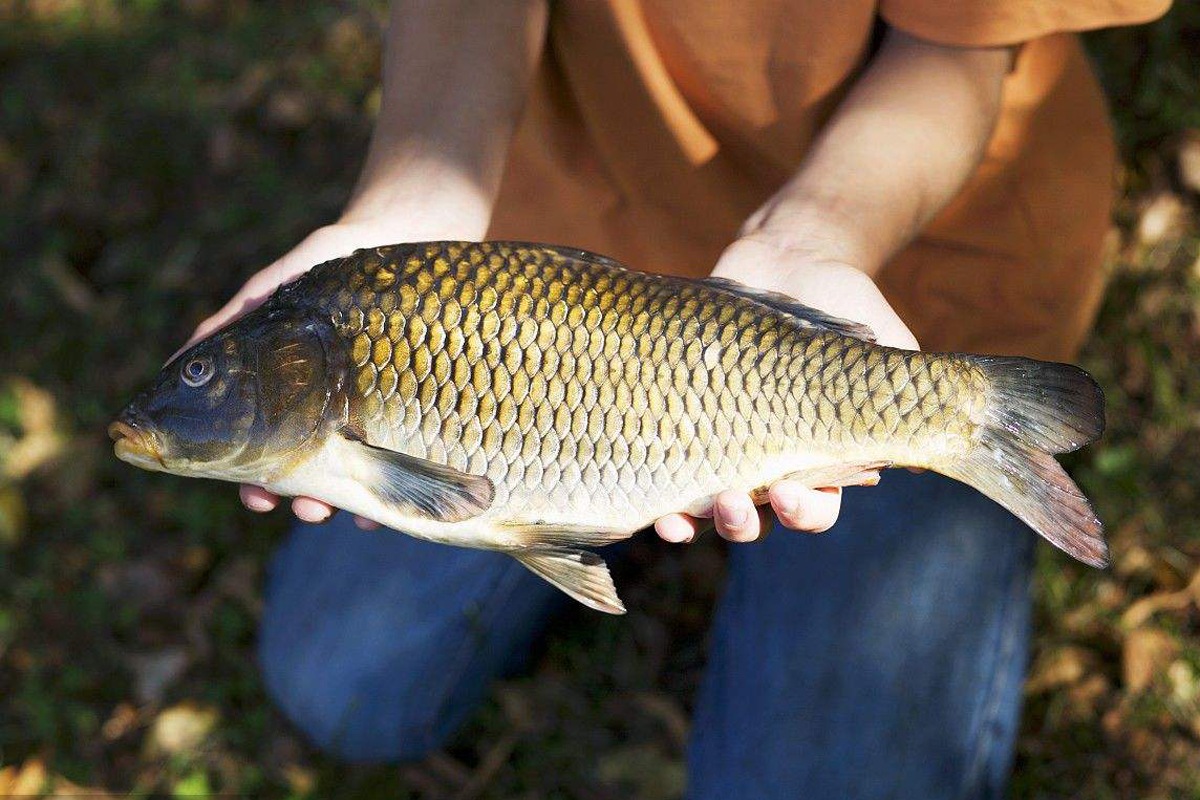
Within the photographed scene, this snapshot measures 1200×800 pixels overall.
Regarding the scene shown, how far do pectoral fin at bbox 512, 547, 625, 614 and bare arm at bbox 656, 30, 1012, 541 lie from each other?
0.24 metres

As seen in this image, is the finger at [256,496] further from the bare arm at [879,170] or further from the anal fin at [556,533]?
the bare arm at [879,170]

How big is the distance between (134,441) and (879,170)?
3.73ft

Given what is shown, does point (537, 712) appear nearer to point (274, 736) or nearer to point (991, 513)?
point (274, 736)

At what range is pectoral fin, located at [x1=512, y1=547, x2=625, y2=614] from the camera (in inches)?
63.3

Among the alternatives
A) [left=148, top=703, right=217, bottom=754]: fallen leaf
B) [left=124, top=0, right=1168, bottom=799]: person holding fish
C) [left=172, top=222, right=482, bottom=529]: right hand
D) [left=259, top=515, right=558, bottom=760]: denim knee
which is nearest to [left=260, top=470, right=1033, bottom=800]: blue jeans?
[left=124, top=0, right=1168, bottom=799]: person holding fish

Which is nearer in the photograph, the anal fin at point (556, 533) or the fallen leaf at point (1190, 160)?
the anal fin at point (556, 533)

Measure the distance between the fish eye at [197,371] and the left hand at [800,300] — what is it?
630 mm

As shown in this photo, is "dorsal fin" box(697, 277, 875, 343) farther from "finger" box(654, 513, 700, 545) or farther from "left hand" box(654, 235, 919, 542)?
"finger" box(654, 513, 700, 545)

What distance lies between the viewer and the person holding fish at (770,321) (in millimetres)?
1531

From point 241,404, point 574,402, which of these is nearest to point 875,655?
point 574,402

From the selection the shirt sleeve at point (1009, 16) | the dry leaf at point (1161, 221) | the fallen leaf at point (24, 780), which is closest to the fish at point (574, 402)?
the shirt sleeve at point (1009, 16)

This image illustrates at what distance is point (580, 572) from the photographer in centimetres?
161

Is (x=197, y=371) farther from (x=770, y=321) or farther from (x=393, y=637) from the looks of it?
(x=393, y=637)

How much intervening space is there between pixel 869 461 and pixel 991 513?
0.65m
